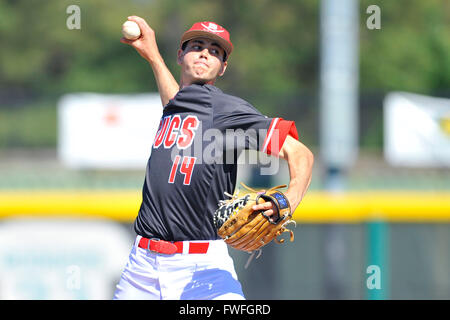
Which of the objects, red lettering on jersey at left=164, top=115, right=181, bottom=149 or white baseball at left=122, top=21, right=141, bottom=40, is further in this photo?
white baseball at left=122, top=21, right=141, bottom=40

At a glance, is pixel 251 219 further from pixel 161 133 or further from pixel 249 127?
pixel 161 133

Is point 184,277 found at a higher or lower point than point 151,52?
lower

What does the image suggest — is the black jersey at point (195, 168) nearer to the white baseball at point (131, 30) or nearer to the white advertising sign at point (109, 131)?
the white baseball at point (131, 30)

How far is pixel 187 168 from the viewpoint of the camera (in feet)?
9.35

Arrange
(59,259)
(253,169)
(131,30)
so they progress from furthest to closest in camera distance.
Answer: (253,169)
(59,259)
(131,30)

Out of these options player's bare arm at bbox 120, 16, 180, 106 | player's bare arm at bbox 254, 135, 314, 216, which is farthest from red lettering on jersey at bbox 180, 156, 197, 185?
player's bare arm at bbox 120, 16, 180, 106

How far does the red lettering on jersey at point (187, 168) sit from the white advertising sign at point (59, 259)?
2403 millimetres

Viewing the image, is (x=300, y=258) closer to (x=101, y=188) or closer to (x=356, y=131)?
(x=356, y=131)

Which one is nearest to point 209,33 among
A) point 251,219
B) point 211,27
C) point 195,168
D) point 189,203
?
point 211,27

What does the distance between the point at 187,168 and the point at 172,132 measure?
0.18 meters

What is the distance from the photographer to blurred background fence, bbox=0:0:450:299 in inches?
201

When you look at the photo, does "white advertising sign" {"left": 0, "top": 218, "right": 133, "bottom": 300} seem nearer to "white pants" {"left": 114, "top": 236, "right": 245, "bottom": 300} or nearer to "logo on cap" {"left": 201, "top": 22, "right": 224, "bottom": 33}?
"white pants" {"left": 114, "top": 236, "right": 245, "bottom": 300}

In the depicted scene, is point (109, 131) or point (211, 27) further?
point (109, 131)

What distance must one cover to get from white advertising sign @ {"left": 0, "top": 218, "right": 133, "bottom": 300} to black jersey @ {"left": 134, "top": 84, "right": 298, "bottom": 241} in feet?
7.38
